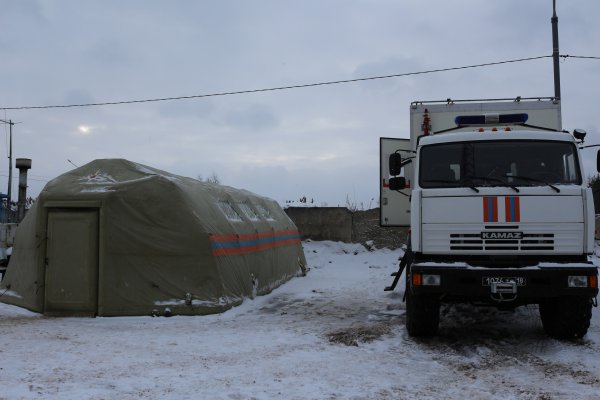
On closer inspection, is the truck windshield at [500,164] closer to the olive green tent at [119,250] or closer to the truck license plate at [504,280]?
the truck license plate at [504,280]

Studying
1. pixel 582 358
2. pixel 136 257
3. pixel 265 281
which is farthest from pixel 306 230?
pixel 582 358

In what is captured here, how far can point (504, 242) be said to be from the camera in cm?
716

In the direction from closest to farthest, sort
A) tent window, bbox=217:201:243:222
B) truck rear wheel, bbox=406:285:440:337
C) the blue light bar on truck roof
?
truck rear wheel, bbox=406:285:440:337 → the blue light bar on truck roof → tent window, bbox=217:201:243:222

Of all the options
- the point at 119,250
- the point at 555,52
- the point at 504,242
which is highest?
the point at 555,52

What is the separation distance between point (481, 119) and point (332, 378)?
4747 mm

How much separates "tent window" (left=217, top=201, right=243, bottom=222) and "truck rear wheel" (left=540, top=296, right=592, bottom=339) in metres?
7.35

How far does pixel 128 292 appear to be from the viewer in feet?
33.9

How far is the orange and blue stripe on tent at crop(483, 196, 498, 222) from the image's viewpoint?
7.18 metres

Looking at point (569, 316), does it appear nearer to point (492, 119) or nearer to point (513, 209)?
point (513, 209)

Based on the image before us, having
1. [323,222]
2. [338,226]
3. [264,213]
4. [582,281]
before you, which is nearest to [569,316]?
[582,281]

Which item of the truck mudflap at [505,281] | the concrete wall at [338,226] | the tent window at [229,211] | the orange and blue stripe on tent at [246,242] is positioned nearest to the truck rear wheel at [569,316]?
the truck mudflap at [505,281]

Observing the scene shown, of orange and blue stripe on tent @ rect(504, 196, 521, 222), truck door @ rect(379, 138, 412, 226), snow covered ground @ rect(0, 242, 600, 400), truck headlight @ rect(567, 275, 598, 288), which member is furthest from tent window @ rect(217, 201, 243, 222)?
truck headlight @ rect(567, 275, 598, 288)

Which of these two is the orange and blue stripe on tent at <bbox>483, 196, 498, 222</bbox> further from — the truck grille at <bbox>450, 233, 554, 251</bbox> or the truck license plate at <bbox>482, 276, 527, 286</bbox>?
the truck license plate at <bbox>482, 276, 527, 286</bbox>

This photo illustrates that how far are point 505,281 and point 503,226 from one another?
28.3 inches
